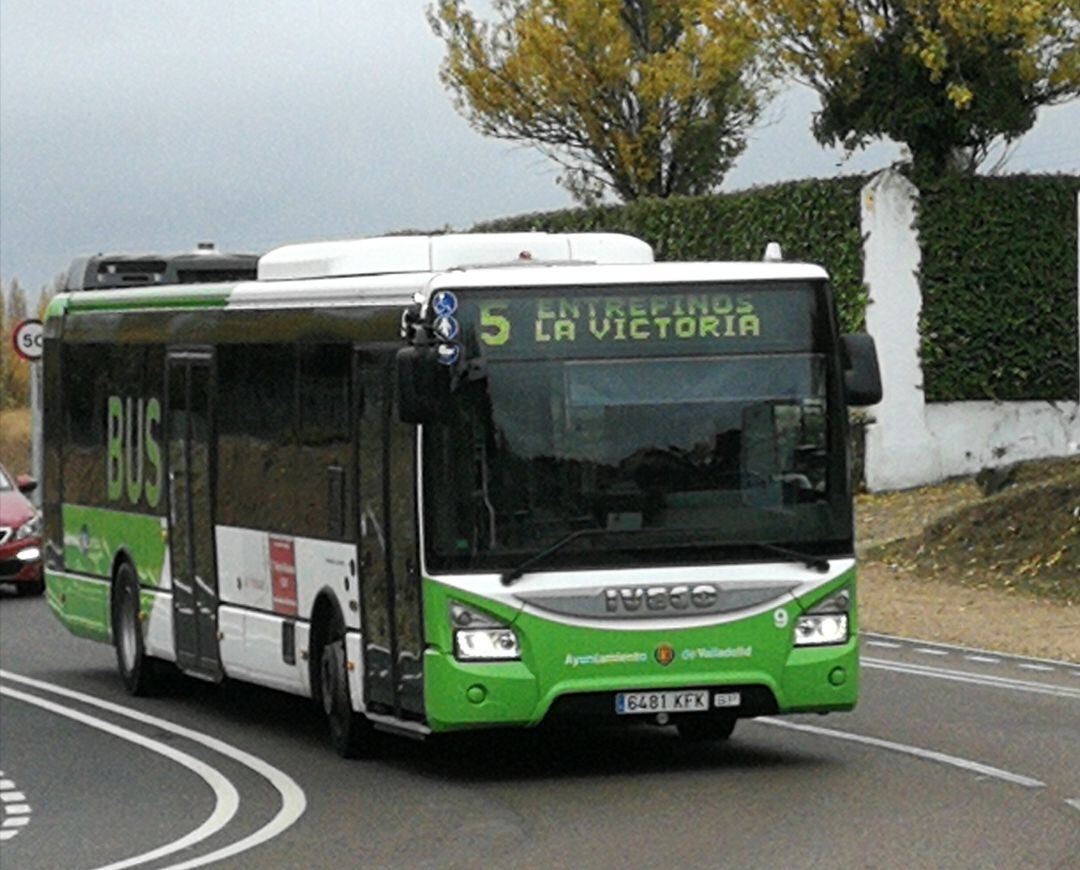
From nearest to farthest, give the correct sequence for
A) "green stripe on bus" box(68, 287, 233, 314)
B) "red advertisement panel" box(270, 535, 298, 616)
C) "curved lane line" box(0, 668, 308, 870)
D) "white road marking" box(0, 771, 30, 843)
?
1. "curved lane line" box(0, 668, 308, 870)
2. "white road marking" box(0, 771, 30, 843)
3. "red advertisement panel" box(270, 535, 298, 616)
4. "green stripe on bus" box(68, 287, 233, 314)

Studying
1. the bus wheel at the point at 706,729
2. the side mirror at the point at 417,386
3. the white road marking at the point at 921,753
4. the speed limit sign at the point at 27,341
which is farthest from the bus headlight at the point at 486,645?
the speed limit sign at the point at 27,341

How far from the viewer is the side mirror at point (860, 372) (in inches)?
675

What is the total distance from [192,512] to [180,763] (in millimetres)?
3233

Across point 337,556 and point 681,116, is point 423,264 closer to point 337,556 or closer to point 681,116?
point 337,556

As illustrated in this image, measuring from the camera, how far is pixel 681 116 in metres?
51.7

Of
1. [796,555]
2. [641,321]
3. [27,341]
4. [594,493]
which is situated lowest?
[796,555]

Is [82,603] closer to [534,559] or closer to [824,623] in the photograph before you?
[534,559]

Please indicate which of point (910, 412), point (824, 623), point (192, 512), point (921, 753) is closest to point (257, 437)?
point (192, 512)

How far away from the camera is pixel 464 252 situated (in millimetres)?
18641

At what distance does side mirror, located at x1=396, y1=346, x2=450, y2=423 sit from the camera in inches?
646

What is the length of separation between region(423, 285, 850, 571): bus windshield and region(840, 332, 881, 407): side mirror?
0.67 feet

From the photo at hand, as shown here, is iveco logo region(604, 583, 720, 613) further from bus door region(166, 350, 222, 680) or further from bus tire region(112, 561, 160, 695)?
bus tire region(112, 561, 160, 695)

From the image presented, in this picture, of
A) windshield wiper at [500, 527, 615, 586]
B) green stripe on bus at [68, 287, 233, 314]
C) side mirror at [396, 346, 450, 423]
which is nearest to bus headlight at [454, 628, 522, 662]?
windshield wiper at [500, 527, 615, 586]

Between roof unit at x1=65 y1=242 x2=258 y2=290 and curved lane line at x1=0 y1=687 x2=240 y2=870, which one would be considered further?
roof unit at x1=65 y1=242 x2=258 y2=290
